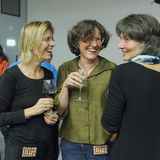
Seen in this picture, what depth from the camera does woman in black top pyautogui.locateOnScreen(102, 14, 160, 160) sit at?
1.13 m

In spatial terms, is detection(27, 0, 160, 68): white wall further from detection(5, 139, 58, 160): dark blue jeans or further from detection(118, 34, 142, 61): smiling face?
detection(5, 139, 58, 160): dark blue jeans

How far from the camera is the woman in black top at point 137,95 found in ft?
3.72

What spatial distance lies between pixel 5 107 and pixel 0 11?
18.4 ft

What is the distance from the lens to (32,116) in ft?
5.26

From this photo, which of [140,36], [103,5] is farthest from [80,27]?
[103,5]

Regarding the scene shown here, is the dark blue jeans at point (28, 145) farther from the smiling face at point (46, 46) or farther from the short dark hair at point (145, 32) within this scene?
the short dark hair at point (145, 32)

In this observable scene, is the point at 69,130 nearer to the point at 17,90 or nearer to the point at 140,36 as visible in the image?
the point at 17,90

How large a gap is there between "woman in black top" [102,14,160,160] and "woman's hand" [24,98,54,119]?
396 mm

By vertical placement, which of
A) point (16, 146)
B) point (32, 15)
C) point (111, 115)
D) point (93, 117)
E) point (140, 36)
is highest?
point (32, 15)

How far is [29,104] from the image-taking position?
159 cm

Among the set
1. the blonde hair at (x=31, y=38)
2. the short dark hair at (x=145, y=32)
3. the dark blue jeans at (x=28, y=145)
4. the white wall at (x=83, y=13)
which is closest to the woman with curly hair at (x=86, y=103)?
the dark blue jeans at (x=28, y=145)

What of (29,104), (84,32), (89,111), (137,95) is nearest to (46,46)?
(84,32)

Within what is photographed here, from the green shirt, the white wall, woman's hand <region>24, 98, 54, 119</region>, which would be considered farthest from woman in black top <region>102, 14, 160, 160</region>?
the white wall

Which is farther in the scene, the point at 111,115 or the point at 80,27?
the point at 80,27
